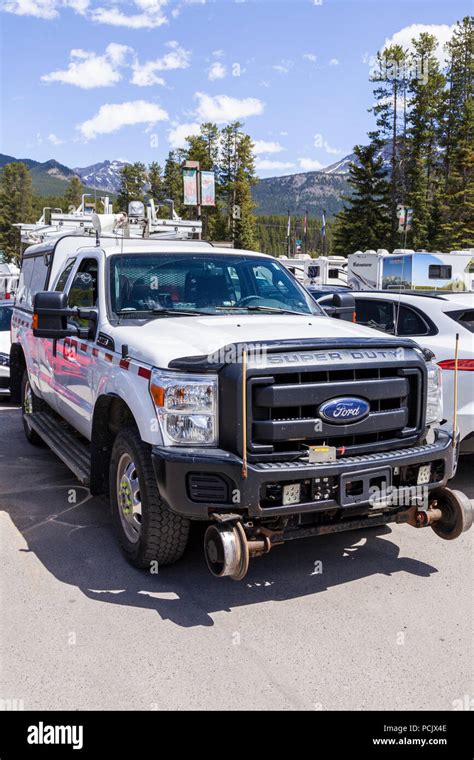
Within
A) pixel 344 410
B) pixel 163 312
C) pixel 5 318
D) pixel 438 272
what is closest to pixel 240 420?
pixel 344 410

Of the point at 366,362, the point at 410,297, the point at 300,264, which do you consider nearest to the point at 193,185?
the point at 300,264

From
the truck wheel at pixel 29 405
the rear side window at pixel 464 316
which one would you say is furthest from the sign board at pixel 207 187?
the rear side window at pixel 464 316

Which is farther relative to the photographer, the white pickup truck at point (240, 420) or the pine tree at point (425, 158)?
the pine tree at point (425, 158)

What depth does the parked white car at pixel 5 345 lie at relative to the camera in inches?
443

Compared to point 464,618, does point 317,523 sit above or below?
above

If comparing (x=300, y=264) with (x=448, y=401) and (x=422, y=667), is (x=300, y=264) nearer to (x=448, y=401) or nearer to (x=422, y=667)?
(x=448, y=401)

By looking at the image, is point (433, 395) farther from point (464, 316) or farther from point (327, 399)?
point (464, 316)

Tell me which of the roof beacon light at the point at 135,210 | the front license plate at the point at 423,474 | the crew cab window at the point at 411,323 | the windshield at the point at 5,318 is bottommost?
the front license plate at the point at 423,474

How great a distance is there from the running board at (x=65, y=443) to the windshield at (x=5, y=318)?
5.34m

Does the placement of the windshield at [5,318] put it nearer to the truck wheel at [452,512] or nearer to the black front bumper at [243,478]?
the black front bumper at [243,478]

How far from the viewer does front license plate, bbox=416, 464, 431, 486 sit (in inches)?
169

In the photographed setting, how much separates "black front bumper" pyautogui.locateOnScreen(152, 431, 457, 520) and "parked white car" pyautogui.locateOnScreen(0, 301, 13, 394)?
8.01 m

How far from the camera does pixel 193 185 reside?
114 ft
